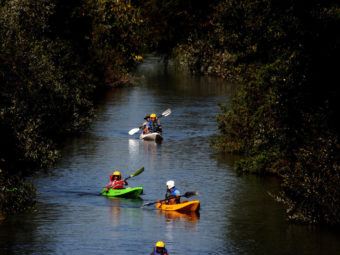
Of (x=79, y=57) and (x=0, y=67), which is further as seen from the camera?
(x=79, y=57)

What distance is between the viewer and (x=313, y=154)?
4356 centimetres

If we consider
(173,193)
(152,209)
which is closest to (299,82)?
(173,193)

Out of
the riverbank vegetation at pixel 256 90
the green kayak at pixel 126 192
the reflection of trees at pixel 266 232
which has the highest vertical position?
the riverbank vegetation at pixel 256 90

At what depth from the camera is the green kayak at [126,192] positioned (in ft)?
169

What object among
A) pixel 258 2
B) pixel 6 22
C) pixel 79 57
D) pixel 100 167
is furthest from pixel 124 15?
pixel 258 2

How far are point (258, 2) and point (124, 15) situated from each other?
4857 centimetres

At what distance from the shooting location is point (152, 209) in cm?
4912

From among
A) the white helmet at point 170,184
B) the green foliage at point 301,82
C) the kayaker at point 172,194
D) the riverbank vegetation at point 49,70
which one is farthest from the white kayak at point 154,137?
the green foliage at point 301,82

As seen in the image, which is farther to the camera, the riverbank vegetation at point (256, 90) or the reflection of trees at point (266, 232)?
the riverbank vegetation at point (256, 90)

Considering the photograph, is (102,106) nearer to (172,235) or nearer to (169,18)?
(169,18)

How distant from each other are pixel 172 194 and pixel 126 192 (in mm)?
3451

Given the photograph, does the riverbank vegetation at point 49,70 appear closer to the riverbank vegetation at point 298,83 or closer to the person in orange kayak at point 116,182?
the person in orange kayak at point 116,182

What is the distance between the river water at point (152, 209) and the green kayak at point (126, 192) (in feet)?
1.87

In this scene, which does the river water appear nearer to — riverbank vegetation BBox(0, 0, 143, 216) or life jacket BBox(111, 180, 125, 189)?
life jacket BBox(111, 180, 125, 189)
